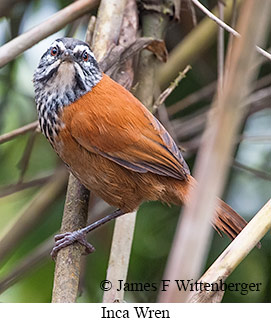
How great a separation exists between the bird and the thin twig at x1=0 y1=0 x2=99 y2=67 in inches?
4.9

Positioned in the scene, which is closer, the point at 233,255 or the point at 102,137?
the point at 233,255

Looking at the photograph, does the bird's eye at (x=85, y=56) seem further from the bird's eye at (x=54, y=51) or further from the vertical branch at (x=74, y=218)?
the vertical branch at (x=74, y=218)

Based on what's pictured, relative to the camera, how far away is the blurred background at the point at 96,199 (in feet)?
9.90

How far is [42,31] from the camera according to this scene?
2.66m

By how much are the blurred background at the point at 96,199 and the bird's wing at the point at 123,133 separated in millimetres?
532

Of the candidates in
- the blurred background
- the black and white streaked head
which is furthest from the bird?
the blurred background

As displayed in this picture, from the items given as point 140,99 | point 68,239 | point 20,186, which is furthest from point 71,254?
point 140,99

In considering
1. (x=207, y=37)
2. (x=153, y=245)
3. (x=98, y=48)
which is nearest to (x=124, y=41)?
(x=98, y=48)

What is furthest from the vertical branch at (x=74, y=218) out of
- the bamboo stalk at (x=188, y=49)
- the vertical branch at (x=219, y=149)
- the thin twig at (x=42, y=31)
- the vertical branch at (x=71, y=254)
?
the vertical branch at (x=219, y=149)

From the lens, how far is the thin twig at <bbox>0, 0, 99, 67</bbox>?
2.53m

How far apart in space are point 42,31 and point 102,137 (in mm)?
661

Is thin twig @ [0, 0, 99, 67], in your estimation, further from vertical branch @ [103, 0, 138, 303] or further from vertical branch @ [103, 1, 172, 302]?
vertical branch @ [103, 0, 138, 303]

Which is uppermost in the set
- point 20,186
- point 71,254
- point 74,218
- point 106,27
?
point 106,27

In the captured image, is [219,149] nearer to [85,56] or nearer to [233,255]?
[233,255]
